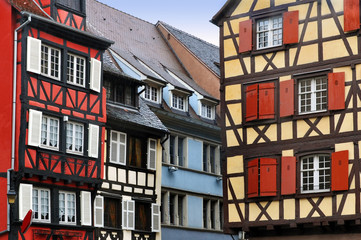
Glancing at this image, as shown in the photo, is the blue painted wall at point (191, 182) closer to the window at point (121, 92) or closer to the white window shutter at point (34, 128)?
the window at point (121, 92)

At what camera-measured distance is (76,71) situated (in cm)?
3194

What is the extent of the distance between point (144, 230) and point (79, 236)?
4.65 meters

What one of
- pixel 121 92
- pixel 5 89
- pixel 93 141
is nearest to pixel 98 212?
pixel 93 141

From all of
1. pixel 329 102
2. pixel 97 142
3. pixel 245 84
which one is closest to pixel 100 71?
pixel 97 142

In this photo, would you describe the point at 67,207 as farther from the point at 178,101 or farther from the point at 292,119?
the point at 178,101

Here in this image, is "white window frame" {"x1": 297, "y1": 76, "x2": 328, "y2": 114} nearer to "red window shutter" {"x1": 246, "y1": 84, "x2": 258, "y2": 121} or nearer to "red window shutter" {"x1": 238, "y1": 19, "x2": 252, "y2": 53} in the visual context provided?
"red window shutter" {"x1": 246, "y1": 84, "x2": 258, "y2": 121}

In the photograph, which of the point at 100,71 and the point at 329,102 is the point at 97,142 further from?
the point at 329,102

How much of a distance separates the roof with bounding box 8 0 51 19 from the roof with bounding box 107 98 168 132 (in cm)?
488

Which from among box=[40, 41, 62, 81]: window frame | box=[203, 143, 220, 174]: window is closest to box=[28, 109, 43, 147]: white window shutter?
box=[40, 41, 62, 81]: window frame

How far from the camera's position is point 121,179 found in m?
34.4

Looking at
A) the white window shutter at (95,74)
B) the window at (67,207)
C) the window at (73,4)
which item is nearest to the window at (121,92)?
the white window shutter at (95,74)

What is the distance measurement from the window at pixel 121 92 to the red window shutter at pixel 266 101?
7.14 metres

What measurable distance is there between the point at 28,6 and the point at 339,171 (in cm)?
1241

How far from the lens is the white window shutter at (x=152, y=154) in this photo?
118ft
